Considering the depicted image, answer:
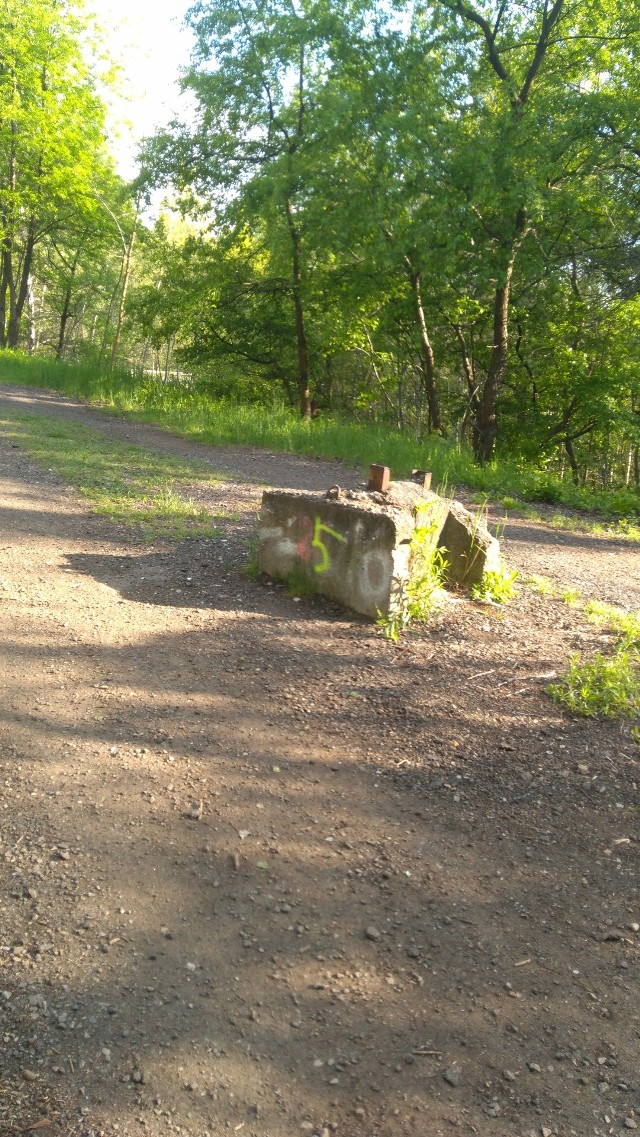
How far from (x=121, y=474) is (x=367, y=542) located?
3.83 metres

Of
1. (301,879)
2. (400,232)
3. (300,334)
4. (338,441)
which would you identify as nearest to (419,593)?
(301,879)

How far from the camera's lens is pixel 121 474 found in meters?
7.78

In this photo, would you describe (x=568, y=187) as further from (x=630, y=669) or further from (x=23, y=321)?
(x=23, y=321)

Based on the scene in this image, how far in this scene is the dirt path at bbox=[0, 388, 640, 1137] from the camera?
2033 millimetres

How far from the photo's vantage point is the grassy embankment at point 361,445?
999 centimetres

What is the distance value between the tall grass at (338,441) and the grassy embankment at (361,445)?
1cm

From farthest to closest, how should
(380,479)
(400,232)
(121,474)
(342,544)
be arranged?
(400,232) < (121,474) < (380,479) < (342,544)

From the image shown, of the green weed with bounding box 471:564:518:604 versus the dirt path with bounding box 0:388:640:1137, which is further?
the green weed with bounding box 471:564:518:604

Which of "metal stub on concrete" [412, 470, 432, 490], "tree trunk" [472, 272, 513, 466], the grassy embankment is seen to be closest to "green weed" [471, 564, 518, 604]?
"metal stub on concrete" [412, 470, 432, 490]

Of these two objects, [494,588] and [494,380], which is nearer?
[494,588]

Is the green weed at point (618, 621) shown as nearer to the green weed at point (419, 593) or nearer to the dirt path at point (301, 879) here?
the dirt path at point (301, 879)

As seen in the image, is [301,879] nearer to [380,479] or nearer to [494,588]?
[380,479]

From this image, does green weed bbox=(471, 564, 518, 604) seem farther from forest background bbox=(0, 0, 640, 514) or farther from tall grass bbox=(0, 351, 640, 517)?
forest background bbox=(0, 0, 640, 514)

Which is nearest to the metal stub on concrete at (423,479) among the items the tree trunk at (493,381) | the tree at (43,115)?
the tree trunk at (493,381)
